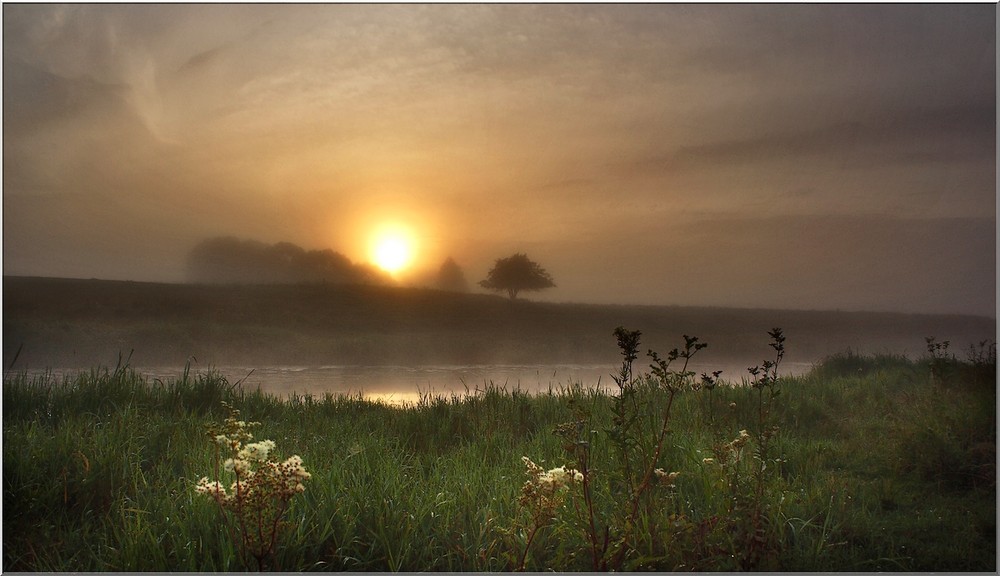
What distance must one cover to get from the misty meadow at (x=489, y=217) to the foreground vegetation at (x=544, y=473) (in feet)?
0.12

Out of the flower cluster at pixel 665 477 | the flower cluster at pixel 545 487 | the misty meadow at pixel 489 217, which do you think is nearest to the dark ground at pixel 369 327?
the misty meadow at pixel 489 217

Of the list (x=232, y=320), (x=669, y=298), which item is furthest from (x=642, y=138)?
(x=232, y=320)

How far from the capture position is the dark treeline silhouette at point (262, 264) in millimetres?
4484

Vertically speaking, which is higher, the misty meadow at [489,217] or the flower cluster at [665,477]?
the misty meadow at [489,217]

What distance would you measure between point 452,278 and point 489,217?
0.42 metres

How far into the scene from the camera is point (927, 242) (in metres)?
4.58

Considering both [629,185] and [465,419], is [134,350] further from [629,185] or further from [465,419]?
[629,185]

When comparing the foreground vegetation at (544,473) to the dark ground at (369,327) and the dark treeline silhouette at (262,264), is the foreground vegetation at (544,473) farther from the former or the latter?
the dark treeline silhouette at (262,264)

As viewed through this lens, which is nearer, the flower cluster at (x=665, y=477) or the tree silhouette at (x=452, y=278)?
the flower cluster at (x=665, y=477)

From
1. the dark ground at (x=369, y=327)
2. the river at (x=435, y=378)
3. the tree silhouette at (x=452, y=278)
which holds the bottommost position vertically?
the river at (x=435, y=378)

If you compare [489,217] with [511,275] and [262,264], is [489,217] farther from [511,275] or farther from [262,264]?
[262,264]

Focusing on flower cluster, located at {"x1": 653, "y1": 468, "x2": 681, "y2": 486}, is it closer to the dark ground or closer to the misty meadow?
Answer: the misty meadow

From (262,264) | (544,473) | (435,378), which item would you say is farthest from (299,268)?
(544,473)

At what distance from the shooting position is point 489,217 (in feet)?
14.8
